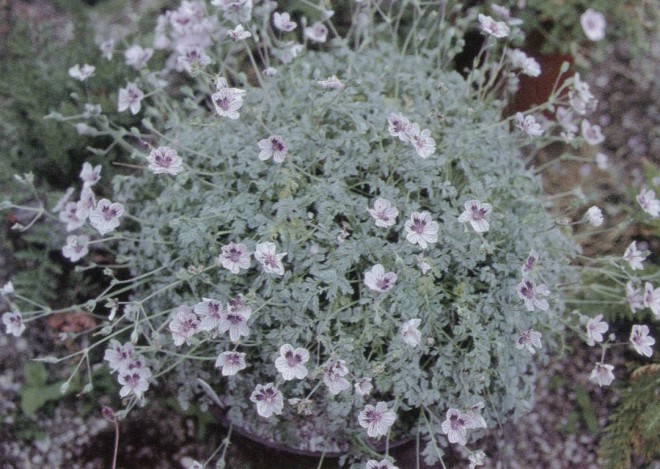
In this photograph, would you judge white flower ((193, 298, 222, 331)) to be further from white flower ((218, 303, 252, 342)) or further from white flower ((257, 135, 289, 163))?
white flower ((257, 135, 289, 163))

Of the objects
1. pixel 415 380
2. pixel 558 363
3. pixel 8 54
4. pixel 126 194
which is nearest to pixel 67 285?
pixel 126 194

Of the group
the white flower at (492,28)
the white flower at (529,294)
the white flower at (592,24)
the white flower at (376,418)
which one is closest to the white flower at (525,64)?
the white flower at (492,28)

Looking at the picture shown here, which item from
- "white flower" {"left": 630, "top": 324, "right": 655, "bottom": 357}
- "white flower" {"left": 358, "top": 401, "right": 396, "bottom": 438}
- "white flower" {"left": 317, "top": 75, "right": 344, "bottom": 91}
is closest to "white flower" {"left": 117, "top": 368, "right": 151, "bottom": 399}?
"white flower" {"left": 358, "top": 401, "right": 396, "bottom": 438}

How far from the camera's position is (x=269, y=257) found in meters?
1.74

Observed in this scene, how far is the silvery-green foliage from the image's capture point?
72.8 inches

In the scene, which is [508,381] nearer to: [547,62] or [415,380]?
[415,380]

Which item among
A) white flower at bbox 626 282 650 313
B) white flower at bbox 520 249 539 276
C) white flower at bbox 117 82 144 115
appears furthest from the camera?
white flower at bbox 117 82 144 115

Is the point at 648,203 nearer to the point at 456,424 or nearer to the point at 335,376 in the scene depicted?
the point at 456,424

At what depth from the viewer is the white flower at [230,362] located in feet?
5.85

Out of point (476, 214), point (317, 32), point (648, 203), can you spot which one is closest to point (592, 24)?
point (648, 203)

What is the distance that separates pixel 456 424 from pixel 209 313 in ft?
2.08

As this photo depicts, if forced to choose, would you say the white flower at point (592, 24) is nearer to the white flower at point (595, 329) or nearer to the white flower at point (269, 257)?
the white flower at point (595, 329)

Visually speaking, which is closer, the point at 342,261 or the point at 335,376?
the point at 335,376

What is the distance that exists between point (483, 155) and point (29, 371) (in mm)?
1671
